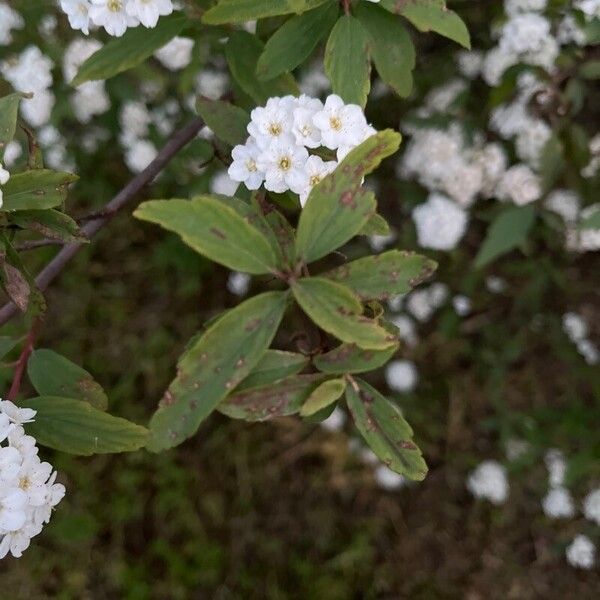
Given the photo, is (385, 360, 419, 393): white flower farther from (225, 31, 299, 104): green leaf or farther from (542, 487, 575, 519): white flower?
(225, 31, 299, 104): green leaf

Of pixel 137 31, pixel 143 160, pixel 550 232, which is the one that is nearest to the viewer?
pixel 137 31

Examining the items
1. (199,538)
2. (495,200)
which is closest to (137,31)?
(495,200)

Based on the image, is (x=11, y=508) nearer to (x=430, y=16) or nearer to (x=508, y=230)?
(x=430, y=16)

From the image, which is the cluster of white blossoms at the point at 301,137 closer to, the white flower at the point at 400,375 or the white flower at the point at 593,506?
the white flower at the point at 400,375

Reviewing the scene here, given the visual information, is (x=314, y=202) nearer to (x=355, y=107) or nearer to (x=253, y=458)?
(x=355, y=107)

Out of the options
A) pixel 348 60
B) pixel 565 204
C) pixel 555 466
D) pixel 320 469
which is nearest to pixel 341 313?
pixel 348 60

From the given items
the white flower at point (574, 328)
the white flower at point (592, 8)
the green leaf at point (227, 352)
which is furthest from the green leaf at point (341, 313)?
the white flower at point (574, 328)
